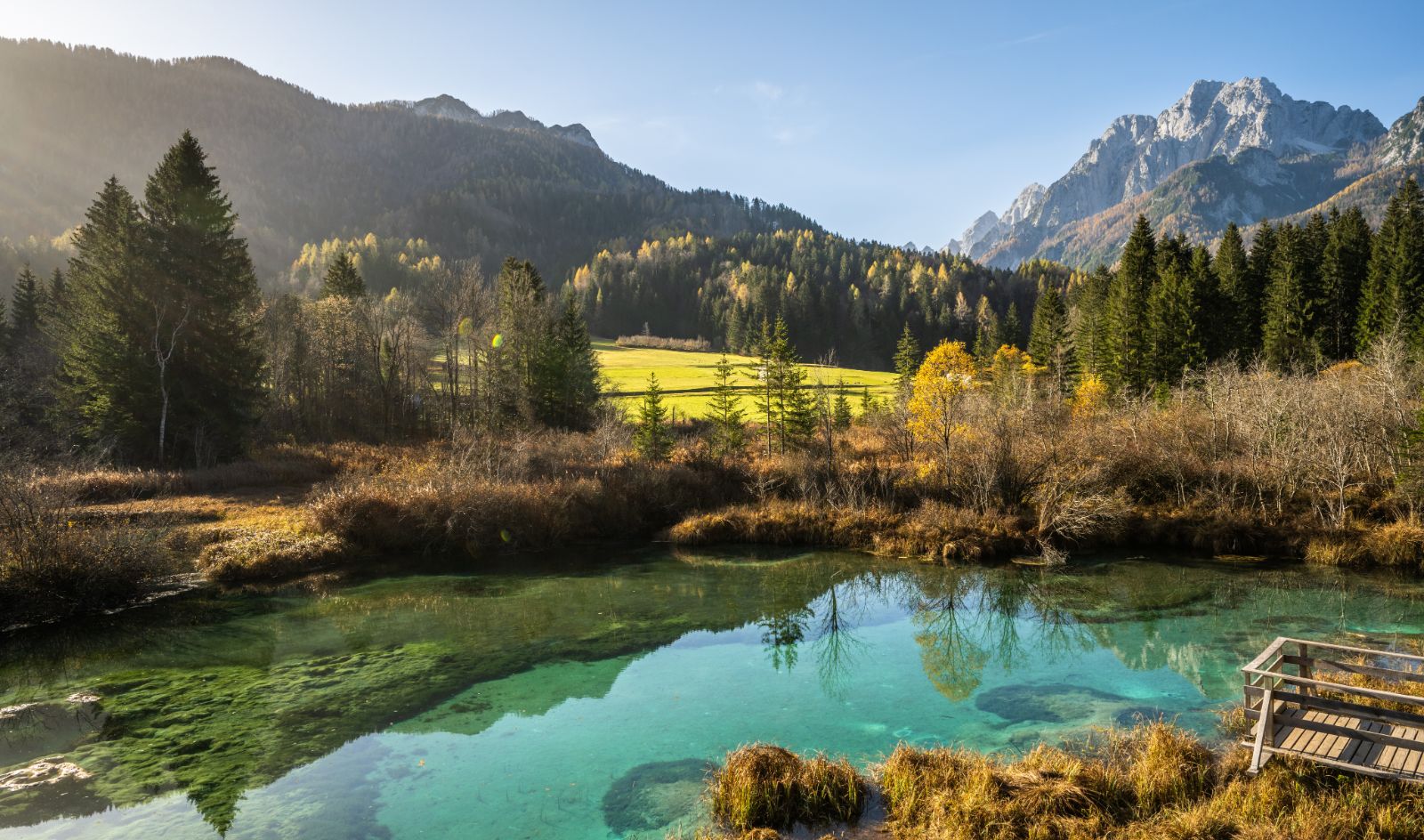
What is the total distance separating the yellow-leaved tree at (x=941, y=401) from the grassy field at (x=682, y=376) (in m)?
8.19

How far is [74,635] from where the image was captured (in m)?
19.7

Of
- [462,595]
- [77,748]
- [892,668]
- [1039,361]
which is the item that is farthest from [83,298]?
[1039,361]

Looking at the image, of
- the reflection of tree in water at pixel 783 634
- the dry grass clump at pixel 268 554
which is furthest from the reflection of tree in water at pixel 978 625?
the dry grass clump at pixel 268 554

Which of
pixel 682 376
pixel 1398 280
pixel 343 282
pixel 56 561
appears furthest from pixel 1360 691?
pixel 682 376

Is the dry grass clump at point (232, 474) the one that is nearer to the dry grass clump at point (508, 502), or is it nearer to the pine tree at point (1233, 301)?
the dry grass clump at point (508, 502)

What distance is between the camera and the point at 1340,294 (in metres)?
55.0

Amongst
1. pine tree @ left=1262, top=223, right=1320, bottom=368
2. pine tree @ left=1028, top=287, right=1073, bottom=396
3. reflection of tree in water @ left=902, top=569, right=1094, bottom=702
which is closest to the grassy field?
pine tree @ left=1028, top=287, right=1073, bottom=396

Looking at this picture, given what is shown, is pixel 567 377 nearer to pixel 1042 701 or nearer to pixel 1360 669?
pixel 1042 701

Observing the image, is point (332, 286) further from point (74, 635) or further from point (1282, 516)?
point (1282, 516)

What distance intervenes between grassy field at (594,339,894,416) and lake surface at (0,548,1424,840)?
87.2 feet

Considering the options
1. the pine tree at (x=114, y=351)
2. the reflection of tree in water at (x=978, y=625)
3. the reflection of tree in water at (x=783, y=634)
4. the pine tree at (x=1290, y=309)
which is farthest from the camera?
the pine tree at (x=1290, y=309)

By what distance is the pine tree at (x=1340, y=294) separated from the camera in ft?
180

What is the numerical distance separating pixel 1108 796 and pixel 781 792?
14.8 feet

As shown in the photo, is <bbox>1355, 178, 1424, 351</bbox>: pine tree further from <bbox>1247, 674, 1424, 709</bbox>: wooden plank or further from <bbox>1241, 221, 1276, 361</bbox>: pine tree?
<bbox>1247, 674, 1424, 709</bbox>: wooden plank
